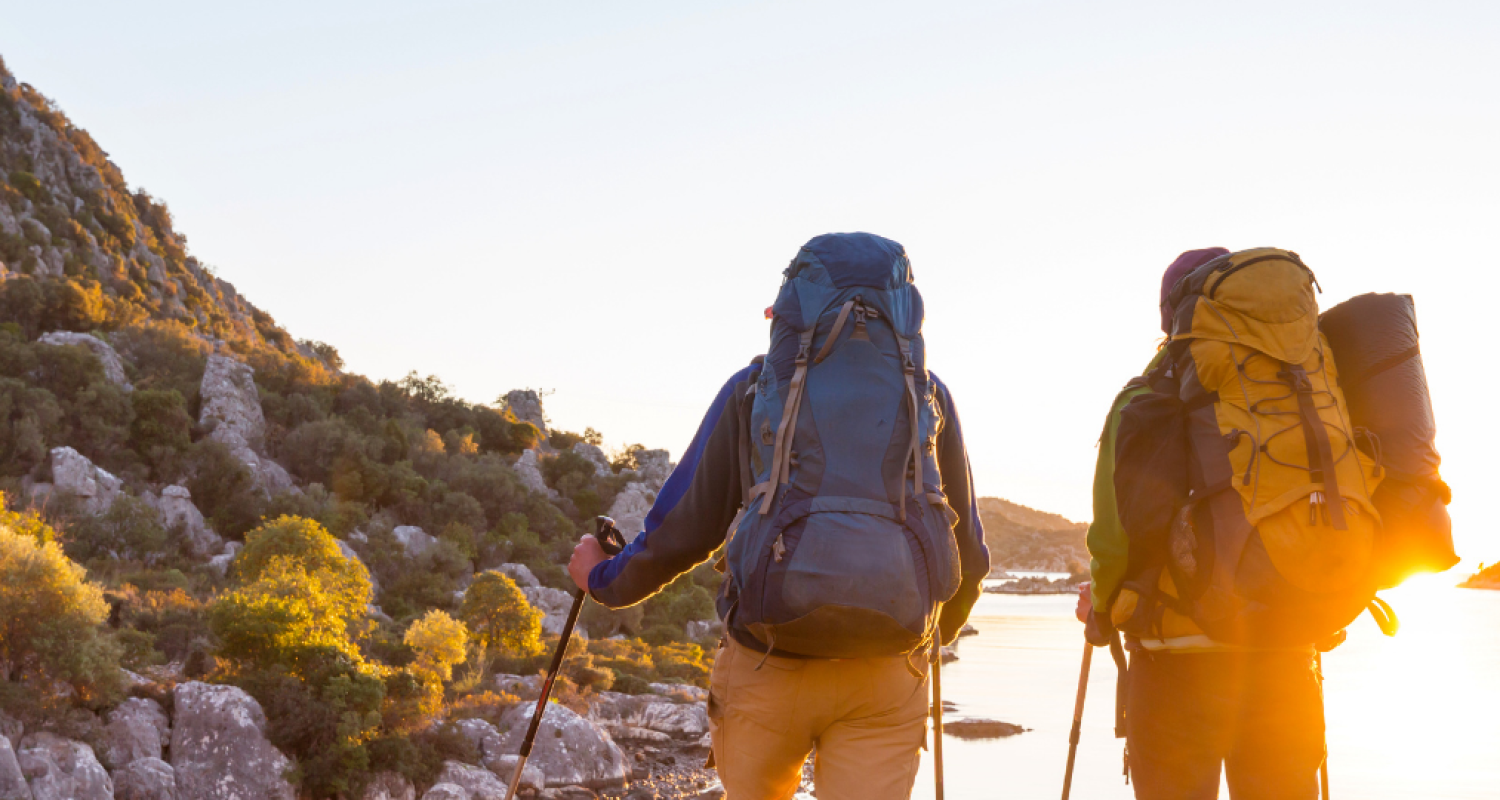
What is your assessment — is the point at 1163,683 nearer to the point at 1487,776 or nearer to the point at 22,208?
the point at 1487,776

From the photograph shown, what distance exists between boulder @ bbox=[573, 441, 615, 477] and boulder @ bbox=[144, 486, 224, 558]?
2079 cm

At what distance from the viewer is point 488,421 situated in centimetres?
5097

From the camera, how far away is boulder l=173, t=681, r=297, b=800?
45.6 ft

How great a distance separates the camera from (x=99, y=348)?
1390 inches

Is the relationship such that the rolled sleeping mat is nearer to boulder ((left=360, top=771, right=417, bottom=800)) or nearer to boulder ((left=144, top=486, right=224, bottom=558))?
boulder ((left=360, top=771, right=417, bottom=800))

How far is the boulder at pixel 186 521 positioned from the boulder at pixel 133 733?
15.2 meters

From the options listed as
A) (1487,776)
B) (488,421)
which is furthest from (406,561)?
(1487,776)

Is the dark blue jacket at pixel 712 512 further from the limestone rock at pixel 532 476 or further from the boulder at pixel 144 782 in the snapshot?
the limestone rock at pixel 532 476

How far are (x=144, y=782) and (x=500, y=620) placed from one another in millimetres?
12307

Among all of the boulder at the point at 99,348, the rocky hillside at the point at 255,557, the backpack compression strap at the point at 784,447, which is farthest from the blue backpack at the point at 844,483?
the boulder at the point at 99,348

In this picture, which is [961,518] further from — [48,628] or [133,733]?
[48,628]

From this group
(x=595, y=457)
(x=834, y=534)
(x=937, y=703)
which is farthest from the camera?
(x=595, y=457)

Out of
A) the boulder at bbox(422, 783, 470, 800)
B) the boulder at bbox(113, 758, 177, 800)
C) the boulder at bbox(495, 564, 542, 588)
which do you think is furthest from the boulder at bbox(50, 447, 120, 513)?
the boulder at bbox(113, 758, 177, 800)

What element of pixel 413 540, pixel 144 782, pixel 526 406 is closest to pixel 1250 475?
pixel 144 782
